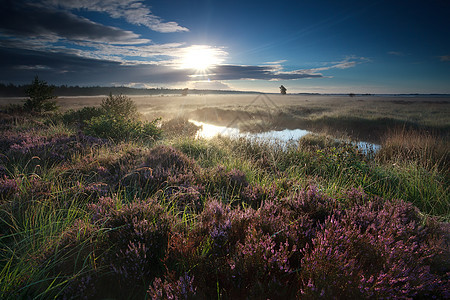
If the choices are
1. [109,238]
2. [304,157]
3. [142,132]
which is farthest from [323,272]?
[142,132]

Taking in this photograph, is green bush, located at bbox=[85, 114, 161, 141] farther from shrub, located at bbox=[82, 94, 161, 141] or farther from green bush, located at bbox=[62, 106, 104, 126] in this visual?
green bush, located at bbox=[62, 106, 104, 126]

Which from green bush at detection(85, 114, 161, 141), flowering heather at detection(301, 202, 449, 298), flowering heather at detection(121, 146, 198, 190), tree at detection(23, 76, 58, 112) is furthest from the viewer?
tree at detection(23, 76, 58, 112)

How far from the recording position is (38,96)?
2228cm

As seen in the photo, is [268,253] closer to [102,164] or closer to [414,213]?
[414,213]

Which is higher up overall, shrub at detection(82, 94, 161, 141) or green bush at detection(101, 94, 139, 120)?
green bush at detection(101, 94, 139, 120)

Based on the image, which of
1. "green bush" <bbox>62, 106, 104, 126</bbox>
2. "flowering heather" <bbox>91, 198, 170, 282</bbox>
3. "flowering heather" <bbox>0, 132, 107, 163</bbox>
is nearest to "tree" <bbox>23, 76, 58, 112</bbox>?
"green bush" <bbox>62, 106, 104, 126</bbox>

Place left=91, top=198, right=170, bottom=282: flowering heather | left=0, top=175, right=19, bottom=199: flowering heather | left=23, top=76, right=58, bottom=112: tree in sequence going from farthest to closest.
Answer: left=23, top=76, right=58, bottom=112: tree, left=0, top=175, right=19, bottom=199: flowering heather, left=91, top=198, right=170, bottom=282: flowering heather

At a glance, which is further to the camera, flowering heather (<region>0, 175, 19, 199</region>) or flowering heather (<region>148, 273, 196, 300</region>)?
flowering heather (<region>0, 175, 19, 199</region>)

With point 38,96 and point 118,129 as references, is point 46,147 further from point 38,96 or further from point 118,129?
point 38,96

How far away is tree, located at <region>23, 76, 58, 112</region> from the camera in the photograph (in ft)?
71.6

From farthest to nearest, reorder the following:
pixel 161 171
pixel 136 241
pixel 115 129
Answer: pixel 115 129 → pixel 161 171 → pixel 136 241

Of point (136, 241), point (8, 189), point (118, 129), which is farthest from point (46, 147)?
point (136, 241)

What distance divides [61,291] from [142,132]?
10.9 m

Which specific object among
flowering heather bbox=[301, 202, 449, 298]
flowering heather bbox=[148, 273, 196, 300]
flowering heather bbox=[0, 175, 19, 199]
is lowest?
flowering heather bbox=[0, 175, 19, 199]
